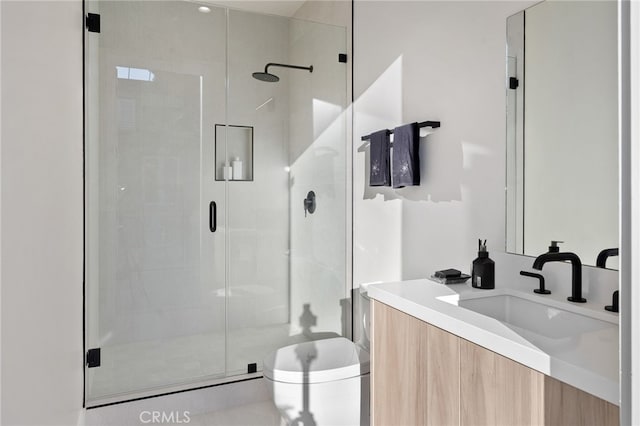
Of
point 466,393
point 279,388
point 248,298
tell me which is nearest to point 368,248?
point 248,298

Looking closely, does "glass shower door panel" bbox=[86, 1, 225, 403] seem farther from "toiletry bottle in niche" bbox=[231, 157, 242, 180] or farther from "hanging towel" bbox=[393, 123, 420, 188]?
"hanging towel" bbox=[393, 123, 420, 188]

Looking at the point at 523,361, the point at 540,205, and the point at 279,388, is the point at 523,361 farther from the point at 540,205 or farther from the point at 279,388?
the point at 279,388

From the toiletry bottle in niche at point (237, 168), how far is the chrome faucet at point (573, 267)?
1711mm

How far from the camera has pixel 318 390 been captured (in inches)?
65.7

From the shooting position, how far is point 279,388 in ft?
5.49

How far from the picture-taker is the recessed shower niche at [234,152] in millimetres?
2373

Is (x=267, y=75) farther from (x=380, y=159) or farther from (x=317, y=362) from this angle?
(x=317, y=362)

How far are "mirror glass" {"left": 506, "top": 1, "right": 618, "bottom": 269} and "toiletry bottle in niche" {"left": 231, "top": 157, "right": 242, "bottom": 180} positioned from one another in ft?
4.96

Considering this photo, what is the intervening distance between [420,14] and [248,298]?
1819mm

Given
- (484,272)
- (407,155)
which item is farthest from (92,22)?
(484,272)

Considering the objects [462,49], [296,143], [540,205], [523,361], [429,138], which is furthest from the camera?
[296,143]

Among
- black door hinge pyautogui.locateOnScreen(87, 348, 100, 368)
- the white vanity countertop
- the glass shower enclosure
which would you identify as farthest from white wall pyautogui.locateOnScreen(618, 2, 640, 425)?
black door hinge pyautogui.locateOnScreen(87, 348, 100, 368)

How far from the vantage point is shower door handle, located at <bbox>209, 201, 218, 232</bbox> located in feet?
7.73

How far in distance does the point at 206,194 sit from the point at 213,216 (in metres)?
0.13
